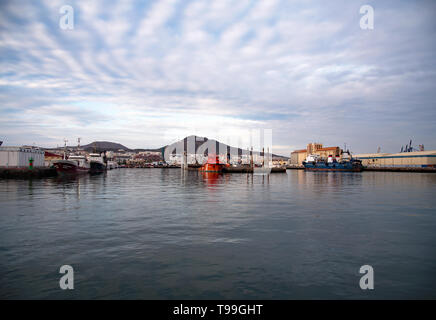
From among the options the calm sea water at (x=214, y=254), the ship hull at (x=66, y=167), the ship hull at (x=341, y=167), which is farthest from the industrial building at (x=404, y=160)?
the ship hull at (x=66, y=167)

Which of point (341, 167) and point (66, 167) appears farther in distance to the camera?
point (341, 167)

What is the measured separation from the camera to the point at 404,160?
14388cm

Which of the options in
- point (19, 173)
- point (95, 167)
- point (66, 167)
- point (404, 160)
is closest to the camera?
point (19, 173)

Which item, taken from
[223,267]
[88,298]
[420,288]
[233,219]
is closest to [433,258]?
[420,288]

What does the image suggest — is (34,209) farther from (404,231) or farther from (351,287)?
(404,231)

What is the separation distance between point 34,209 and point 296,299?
20616mm

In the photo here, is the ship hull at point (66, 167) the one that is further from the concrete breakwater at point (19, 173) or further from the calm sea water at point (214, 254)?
the calm sea water at point (214, 254)

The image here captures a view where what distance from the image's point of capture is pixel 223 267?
32.2 feet

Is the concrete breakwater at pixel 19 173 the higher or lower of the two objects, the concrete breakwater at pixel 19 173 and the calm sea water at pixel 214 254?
the higher

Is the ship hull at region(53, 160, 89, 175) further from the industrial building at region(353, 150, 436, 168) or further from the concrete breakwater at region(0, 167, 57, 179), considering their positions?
the industrial building at region(353, 150, 436, 168)

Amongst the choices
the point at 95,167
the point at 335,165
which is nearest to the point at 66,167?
the point at 95,167

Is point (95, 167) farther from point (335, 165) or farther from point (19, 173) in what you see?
point (335, 165)

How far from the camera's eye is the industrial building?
13068cm

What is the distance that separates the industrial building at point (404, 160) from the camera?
131 meters
